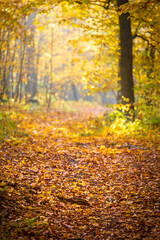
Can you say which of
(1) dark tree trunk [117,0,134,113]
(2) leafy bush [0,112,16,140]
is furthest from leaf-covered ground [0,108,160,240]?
(1) dark tree trunk [117,0,134,113]

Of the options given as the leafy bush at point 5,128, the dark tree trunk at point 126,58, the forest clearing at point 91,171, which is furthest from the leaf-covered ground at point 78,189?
the dark tree trunk at point 126,58

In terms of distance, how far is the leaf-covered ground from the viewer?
4.28 m

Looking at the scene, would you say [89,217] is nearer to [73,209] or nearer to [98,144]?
[73,209]

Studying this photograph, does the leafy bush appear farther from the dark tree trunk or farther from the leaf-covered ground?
the dark tree trunk

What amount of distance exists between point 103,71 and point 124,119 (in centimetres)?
457

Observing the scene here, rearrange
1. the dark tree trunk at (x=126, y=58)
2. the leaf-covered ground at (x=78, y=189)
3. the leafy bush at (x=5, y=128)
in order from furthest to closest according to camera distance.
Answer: the dark tree trunk at (x=126, y=58) < the leafy bush at (x=5, y=128) < the leaf-covered ground at (x=78, y=189)

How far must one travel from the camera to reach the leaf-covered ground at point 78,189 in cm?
428

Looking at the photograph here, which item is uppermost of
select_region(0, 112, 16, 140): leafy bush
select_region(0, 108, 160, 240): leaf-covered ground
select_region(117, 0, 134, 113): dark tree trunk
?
select_region(117, 0, 134, 113): dark tree trunk

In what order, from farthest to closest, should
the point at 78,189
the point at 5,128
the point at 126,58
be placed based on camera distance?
Result: the point at 126,58 < the point at 5,128 < the point at 78,189

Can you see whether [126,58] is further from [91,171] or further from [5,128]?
[91,171]

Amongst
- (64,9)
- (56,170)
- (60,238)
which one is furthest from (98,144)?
(64,9)

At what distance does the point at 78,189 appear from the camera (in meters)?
5.93

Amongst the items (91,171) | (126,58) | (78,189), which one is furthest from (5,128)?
(126,58)

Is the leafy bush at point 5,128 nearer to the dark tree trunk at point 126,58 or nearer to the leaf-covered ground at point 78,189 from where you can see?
the leaf-covered ground at point 78,189
